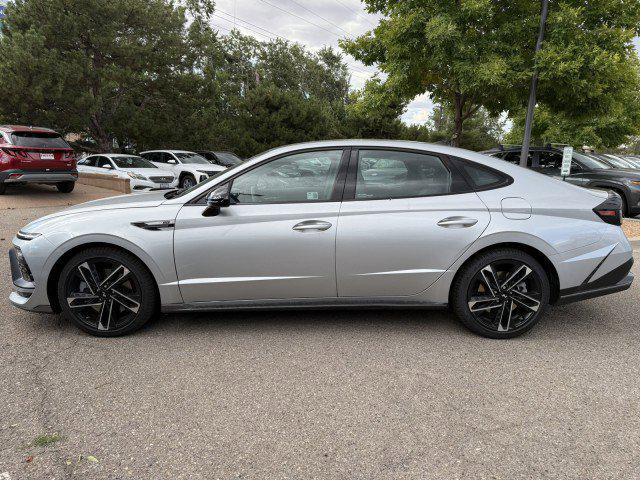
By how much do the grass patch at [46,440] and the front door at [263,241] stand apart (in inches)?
52.2

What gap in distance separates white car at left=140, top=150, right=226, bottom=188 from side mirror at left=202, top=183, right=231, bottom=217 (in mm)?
11755

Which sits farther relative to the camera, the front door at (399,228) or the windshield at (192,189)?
the windshield at (192,189)

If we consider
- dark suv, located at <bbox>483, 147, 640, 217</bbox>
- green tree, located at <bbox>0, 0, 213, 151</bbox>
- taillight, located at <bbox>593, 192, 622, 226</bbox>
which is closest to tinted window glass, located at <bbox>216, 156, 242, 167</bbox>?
green tree, located at <bbox>0, 0, 213, 151</bbox>

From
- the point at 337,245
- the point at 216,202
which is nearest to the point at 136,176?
the point at 216,202

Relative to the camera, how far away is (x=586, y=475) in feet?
6.69

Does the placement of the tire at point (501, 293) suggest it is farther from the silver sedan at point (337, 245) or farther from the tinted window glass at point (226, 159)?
the tinted window glass at point (226, 159)

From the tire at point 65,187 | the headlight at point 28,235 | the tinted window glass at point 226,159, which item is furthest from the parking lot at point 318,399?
the tinted window glass at point 226,159

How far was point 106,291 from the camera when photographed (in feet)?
11.2

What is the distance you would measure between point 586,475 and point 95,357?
10.2 ft

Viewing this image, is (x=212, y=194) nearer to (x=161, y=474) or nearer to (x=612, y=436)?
(x=161, y=474)

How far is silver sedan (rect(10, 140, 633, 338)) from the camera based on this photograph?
3.36 meters

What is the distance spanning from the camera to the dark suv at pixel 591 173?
32.8 ft

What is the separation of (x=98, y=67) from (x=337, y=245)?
20378mm

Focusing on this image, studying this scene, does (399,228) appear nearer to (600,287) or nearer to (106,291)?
(600,287)
